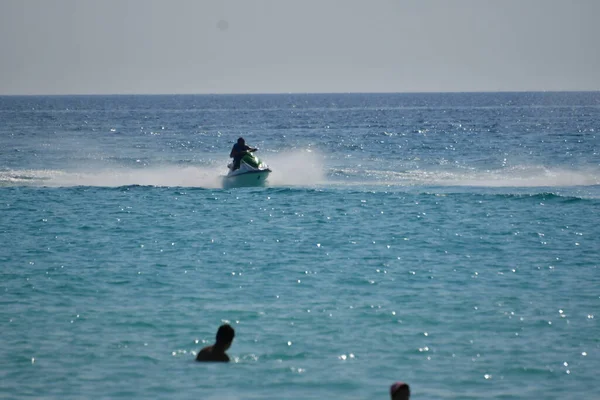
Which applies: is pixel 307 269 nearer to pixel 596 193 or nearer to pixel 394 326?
pixel 394 326

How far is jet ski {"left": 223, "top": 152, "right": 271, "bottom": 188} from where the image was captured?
31922mm

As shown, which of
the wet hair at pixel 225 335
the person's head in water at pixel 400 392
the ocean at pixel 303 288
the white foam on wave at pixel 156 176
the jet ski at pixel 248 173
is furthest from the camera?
the white foam on wave at pixel 156 176

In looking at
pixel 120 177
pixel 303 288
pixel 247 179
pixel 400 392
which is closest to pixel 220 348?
pixel 400 392

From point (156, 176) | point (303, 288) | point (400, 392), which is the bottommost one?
point (303, 288)

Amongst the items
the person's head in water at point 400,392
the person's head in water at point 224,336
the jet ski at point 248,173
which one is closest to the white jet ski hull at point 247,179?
the jet ski at point 248,173

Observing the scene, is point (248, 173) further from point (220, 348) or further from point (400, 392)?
point (400, 392)

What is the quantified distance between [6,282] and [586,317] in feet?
34.6

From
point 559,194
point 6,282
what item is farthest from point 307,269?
point 559,194

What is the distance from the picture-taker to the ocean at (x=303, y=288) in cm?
1152

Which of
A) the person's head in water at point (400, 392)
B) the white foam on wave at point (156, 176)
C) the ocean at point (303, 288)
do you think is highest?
the white foam on wave at point (156, 176)

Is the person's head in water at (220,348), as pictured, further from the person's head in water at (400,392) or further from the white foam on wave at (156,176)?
the white foam on wave at (156,176)

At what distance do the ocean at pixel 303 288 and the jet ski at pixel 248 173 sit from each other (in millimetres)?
508

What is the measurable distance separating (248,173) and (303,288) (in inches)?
637

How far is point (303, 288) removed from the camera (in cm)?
1633
